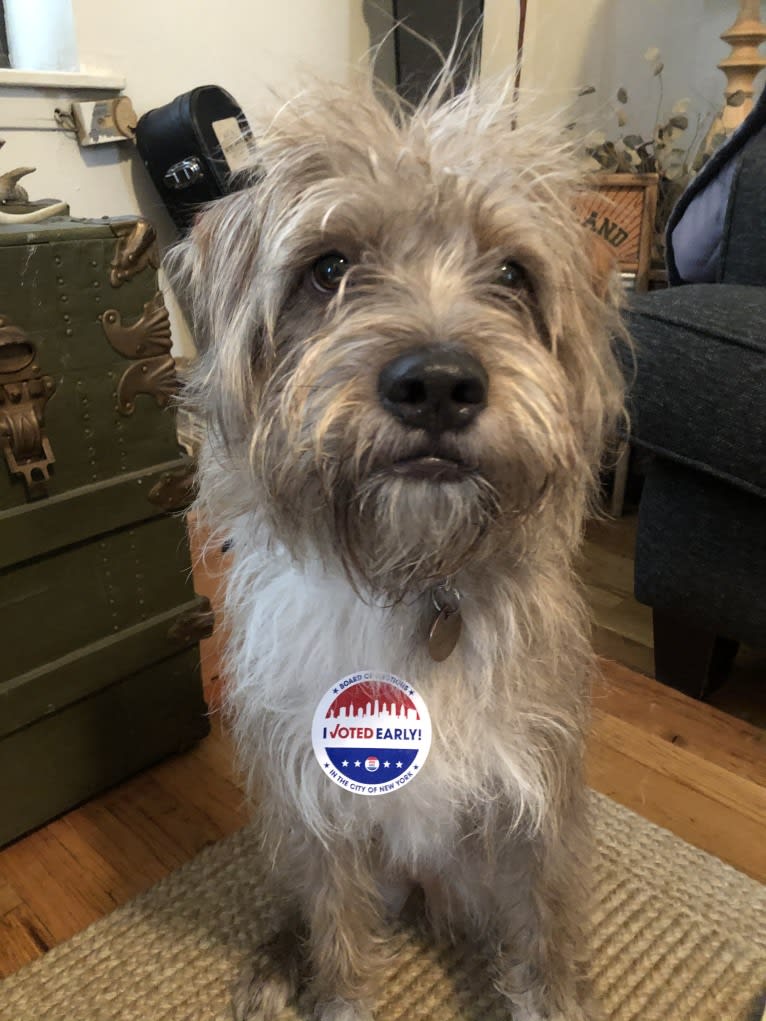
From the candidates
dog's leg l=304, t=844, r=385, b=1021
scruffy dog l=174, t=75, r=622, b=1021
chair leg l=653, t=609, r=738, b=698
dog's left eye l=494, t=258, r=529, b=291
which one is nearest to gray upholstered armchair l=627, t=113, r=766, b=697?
chair leg l=653, t=609, r=738, b=698

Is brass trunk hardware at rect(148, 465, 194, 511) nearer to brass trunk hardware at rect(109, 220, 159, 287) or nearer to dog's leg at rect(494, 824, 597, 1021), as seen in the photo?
brass trunk hardware at rect(109, 220, 159, 287)

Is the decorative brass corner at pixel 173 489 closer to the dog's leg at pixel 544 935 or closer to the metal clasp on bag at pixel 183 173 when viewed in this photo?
the dog's leg at pixel 544 935

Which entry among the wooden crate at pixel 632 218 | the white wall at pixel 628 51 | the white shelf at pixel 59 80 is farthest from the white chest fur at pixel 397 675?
the white wall at pixel 628 51

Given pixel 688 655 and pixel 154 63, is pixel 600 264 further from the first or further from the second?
pixel 154 63

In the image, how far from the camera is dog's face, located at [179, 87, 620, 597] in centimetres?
66

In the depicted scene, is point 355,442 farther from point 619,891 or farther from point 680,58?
point 680,58

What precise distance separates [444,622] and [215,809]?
701 mm

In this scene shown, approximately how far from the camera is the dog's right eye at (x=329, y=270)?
79 cm

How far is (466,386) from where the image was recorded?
64 cm

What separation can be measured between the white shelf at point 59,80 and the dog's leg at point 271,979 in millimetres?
1604

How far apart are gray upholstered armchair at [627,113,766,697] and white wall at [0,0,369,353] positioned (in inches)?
36.3

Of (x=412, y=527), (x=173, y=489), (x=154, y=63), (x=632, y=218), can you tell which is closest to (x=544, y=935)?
(x=412, y=527)

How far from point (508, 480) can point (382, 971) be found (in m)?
0.69

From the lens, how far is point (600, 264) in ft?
2.81
